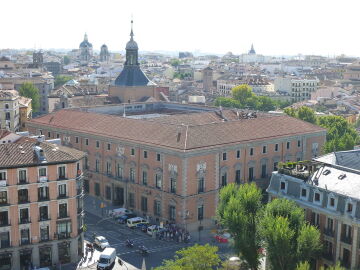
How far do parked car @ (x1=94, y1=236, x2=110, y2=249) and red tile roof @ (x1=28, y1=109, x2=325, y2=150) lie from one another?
16.3 metres

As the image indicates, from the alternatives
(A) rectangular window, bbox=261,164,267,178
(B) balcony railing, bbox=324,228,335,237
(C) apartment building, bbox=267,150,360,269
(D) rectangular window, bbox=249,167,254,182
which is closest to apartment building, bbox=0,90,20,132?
(D) rectangular window, bbox=249,167,254,182

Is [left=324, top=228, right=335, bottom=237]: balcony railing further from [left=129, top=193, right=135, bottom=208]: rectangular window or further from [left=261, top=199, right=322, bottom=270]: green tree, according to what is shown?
[left=129, top=193, right=135, bottom=208]: rectangular window

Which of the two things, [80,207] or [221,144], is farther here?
[221,144]

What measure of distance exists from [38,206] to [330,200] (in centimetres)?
3273

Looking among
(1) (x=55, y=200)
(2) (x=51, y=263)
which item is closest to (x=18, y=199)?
(1) (x=55, y=200)

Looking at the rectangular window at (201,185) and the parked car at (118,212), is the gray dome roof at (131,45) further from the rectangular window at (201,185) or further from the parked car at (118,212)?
the rectangular window at (201,185)

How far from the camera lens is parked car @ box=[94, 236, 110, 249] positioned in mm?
72875

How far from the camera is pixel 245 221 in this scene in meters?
59.9

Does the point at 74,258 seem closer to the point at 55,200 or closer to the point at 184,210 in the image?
the point at 55,200

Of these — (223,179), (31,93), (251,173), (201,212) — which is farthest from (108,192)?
(31,93)

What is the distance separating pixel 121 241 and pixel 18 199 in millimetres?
16733

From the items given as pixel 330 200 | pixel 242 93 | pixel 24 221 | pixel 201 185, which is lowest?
pixel 24 221

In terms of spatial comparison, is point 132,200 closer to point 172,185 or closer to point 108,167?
point 108,167

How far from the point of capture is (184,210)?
8006cm
